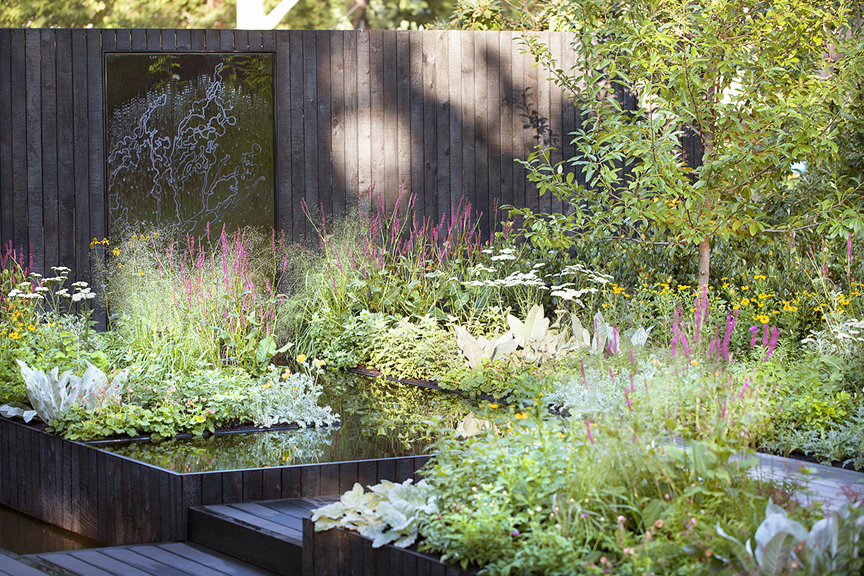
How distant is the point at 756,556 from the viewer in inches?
67.2

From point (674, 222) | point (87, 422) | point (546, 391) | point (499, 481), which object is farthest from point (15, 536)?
point (674, 222)

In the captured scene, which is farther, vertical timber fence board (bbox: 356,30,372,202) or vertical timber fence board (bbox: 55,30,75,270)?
vertical timber fence board (bbox: 356,30,372,202)

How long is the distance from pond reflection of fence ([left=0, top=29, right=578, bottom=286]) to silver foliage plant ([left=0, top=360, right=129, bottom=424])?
298 centimetres

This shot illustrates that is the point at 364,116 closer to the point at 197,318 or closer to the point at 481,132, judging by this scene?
the point at 481,132

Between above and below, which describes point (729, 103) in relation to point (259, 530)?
above

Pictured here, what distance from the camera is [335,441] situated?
3.36 meters

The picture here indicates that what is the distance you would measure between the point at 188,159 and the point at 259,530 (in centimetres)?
434

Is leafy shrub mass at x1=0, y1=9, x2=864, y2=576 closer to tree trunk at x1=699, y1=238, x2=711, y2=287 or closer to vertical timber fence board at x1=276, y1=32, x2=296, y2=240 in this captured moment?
tree trunk at x1=699, y1=238, x2=711, y2=287

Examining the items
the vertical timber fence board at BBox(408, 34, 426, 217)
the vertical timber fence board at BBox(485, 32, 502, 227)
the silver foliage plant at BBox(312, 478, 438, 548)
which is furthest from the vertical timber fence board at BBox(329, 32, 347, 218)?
the silver foliage plant at BBox(312, 478, 438, 548)

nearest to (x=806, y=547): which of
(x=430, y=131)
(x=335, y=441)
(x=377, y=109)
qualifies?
(x=335, y=441)

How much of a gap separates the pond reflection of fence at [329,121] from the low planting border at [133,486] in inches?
126

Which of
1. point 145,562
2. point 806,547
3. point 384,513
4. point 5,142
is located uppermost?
point 5,142

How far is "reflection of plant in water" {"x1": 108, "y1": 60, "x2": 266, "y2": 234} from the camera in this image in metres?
6.22

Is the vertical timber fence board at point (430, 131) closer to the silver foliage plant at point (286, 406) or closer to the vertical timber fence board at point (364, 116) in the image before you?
the vertical timber fence board at point (364, 116)
